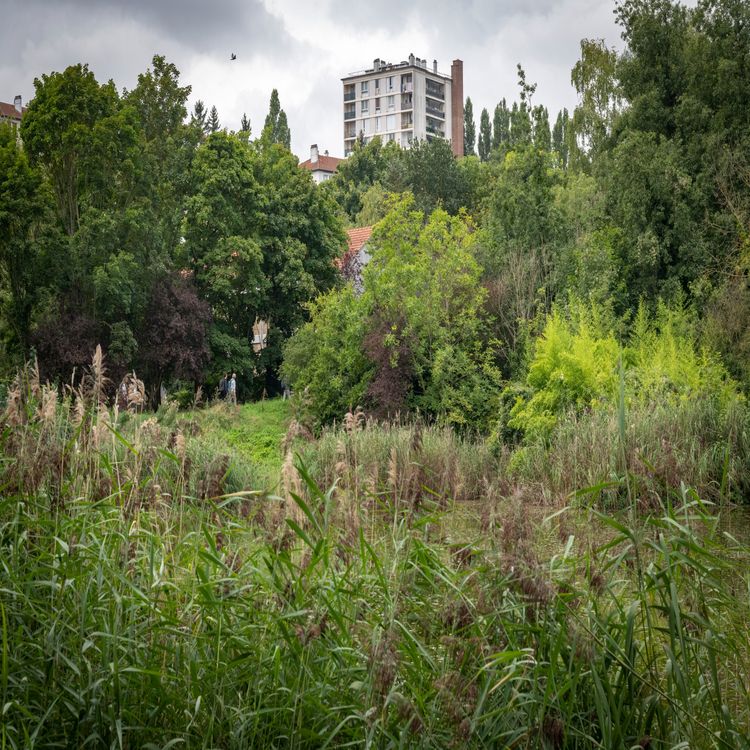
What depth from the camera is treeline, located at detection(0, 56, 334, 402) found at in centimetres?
Answer: 2589

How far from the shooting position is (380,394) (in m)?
21.7

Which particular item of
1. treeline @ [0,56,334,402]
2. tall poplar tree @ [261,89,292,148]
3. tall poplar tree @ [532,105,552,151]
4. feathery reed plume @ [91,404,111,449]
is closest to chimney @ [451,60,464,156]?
tall poplar tree @ [261,89,292,148]

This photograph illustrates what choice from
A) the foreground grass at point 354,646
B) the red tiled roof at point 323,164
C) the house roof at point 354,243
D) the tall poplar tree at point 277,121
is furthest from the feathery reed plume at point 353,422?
the red tiled roof at point 323,164

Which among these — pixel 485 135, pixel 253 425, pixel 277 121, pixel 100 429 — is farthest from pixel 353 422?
pixel 485 135

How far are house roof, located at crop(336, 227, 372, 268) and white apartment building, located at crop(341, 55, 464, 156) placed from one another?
6187 centimetres

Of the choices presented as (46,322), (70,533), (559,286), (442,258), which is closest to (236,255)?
(46,322)

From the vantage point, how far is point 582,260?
22.4 meters

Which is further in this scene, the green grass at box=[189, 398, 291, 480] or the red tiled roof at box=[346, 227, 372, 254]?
the red tiled roof at box=[346, 227, 372, 254]

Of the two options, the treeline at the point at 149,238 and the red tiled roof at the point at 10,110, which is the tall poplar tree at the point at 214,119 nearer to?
the treeline at the point at 149,238

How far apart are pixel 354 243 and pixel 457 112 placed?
55403 millimetres

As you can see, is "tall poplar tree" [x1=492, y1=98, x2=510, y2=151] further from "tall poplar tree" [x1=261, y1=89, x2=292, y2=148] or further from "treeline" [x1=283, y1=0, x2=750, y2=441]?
"treeline" [x1=283, y1=0, x2=750, y2=441]

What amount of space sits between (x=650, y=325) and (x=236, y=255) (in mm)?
14009

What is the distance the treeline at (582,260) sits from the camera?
21.2 m

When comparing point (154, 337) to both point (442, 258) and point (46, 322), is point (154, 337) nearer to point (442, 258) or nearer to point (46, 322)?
point (46, 322)
